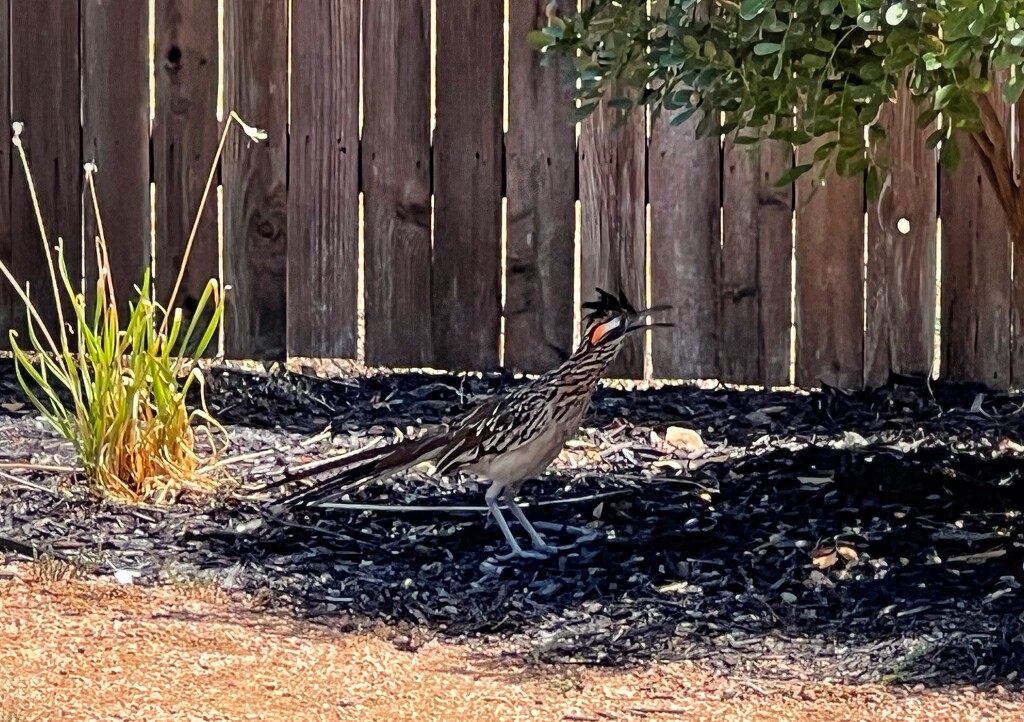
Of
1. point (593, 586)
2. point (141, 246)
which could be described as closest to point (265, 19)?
point (141, 246)

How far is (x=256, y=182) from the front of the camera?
7965 mm

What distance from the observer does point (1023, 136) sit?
741cm

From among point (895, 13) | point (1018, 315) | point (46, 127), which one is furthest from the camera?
point (46, 127)

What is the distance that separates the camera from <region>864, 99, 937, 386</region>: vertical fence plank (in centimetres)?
761

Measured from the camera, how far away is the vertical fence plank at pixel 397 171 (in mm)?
7801

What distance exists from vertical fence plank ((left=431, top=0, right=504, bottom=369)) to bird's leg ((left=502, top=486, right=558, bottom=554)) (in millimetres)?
1959

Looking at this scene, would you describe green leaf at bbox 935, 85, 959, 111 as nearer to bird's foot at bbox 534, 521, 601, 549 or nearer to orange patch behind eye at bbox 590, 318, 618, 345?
orange patch behind eye at bbox 590, 318, 618, 345

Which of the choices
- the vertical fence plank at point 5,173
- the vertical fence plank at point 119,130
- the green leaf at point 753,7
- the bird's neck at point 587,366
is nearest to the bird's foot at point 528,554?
the bird's neck at point 587,366

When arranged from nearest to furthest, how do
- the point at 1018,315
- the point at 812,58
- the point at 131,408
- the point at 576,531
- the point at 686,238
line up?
the point at 812,58, the point at 576,531, the point at 131,408, the point at 1018,315, the point at 686,238

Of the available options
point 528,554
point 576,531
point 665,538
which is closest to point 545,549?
point 528,554

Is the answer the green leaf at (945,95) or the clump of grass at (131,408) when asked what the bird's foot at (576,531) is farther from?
the green leaf at (945,95)

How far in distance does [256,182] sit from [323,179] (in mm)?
305

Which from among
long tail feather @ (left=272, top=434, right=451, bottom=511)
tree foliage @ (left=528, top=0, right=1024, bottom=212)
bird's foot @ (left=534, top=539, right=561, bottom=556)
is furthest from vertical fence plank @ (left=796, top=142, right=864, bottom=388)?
long tail feather @ (left=272, top=434, right=451, bottom=511)

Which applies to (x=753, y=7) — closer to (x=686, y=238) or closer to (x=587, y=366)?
(x=587, y=366)
